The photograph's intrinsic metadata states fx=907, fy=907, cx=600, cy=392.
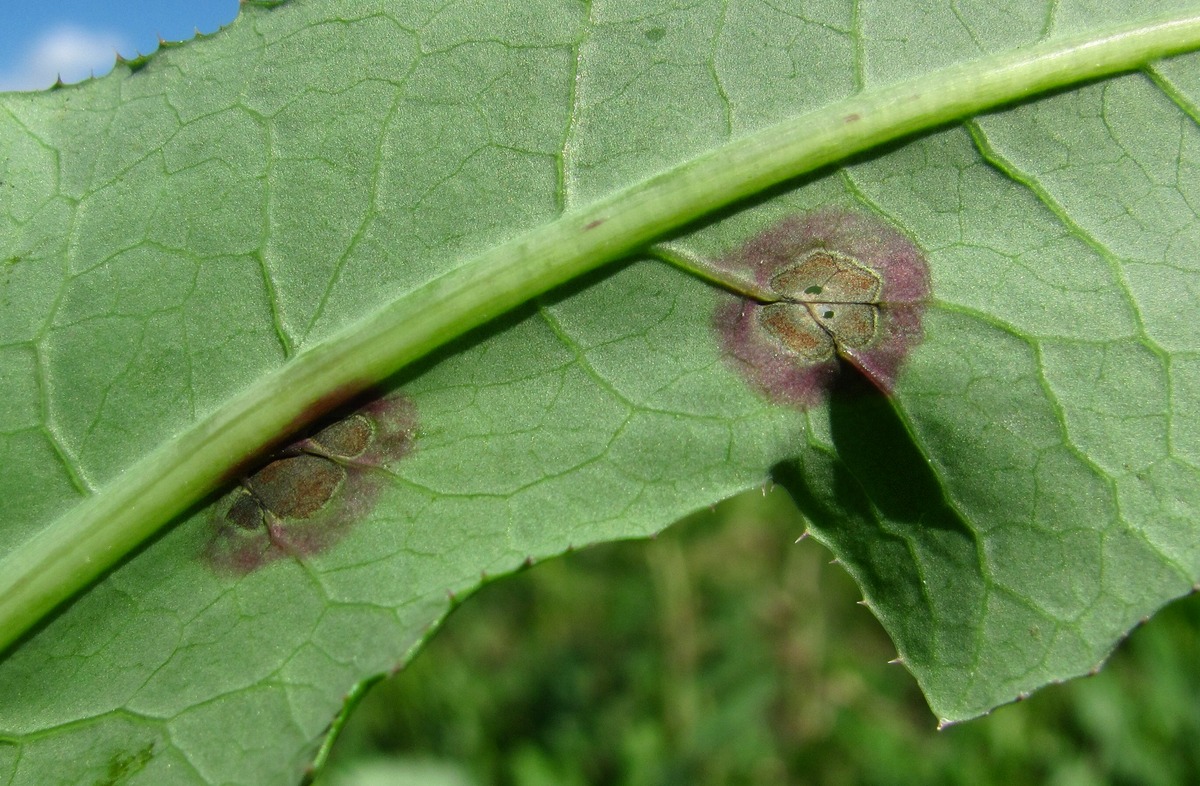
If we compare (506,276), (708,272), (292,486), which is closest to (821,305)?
(708,272)

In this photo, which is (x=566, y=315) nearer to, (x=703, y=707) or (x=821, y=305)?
(x=821, y=305)

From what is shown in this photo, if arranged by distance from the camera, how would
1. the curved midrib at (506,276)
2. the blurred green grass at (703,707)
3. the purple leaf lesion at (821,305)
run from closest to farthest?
1. the curved midrib at (506,276)
2. the purple leaf lesion at (821,305)
3. the blurred green grass at (703,707)

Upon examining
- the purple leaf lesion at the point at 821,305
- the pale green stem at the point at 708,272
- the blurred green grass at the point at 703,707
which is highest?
the pale green stem at the point at 708,272

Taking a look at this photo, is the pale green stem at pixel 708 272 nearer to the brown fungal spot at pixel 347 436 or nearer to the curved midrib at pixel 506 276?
the curved midrib at pixel 506 276

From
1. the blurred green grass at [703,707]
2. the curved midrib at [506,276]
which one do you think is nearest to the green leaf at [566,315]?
the curved midrib at [506,276]

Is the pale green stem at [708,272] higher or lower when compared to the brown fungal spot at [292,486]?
lower

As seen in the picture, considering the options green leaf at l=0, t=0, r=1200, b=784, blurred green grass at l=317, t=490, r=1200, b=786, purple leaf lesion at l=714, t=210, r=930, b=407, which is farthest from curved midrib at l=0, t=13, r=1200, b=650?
blurred green grass at l=317, t=490, r=1200, b=786
